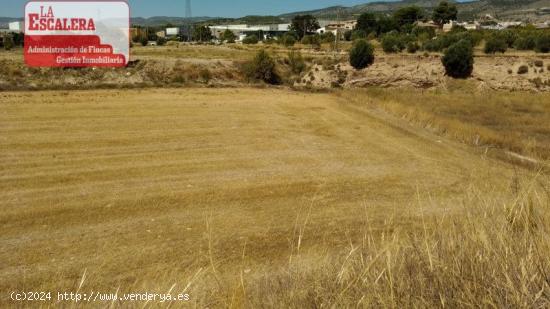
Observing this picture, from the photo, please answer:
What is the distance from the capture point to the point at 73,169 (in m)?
7.48

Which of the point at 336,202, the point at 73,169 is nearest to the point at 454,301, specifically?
the point at 336,202

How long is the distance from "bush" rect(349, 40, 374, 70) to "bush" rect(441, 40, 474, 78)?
17.8 feet

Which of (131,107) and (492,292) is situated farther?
(131,107)

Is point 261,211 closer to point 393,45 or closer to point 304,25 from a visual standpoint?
point 393,45

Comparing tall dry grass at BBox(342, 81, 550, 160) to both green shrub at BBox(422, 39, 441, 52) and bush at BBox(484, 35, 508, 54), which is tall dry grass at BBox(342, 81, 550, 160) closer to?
bush at BBox(484, 35, 508, 54)

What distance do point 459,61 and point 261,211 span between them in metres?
30.5

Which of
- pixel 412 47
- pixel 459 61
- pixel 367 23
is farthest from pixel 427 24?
pixel 459 61

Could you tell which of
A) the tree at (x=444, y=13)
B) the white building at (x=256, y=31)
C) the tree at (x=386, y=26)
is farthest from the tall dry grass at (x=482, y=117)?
the white building at (x=256, y=31)

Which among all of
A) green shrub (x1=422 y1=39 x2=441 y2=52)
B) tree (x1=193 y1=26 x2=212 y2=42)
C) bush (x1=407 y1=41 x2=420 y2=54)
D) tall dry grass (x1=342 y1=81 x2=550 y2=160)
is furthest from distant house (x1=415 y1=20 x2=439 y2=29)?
tall dry grass (x1=342 y1=81 x2=550 y2=160)

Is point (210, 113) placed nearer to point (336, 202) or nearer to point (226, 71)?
point (336, 202)

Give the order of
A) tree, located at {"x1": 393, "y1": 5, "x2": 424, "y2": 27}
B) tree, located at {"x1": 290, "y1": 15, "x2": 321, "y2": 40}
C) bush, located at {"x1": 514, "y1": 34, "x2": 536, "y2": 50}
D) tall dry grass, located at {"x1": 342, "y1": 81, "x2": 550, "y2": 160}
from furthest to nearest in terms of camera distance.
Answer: tree, located at {"x1": 290, "y1": 15, "x2": 321, "y2": 40}
tree, located at {"x1": 393, "y1": 5, "x2": 424, "y2": 27}
bush, located at {"x1": 514, "y1": 34, "x2": 536, "y2": 50}
tall dry grass, located at {"x1": 342, "y1": 81, "x2": 550, "y2": 160}

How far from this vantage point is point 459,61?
32.7 metres

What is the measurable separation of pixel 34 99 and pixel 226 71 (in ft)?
52.8

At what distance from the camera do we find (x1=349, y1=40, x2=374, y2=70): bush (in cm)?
3522
